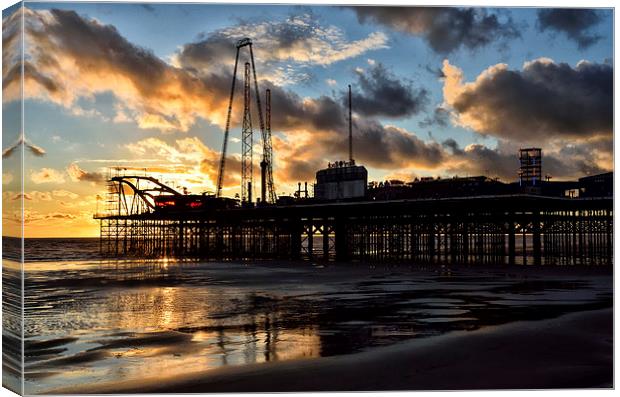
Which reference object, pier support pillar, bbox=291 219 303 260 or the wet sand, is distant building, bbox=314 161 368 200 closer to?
pier support pillar, bbox=291 219 303 260

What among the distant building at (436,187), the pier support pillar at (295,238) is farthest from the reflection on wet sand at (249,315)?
the pier support pillar at (295,238)

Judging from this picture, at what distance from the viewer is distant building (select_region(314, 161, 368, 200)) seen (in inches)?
3511

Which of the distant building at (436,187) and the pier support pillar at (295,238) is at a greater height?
the distant building at (436,187)

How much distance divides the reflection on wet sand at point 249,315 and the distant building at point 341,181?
47.6 metres

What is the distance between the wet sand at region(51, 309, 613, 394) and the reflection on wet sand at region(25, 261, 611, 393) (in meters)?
0.76

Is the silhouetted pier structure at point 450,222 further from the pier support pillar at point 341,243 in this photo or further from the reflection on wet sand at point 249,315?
the reflection on wet sand at point 249,315

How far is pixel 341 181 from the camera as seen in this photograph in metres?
91.1

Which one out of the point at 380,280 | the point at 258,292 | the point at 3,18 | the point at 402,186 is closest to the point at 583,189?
the point at 402,186

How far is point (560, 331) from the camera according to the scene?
19.6 meters

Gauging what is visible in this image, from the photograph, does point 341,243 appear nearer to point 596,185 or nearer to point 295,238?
point 295,238

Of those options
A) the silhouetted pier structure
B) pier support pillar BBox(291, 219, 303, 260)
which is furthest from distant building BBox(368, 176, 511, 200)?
pier support pillar BBox(291, 219, 303, 260)

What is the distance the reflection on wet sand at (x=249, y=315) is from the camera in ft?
54.9

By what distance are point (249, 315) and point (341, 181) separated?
221 feet

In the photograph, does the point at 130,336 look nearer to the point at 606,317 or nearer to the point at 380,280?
the point at 606,317
